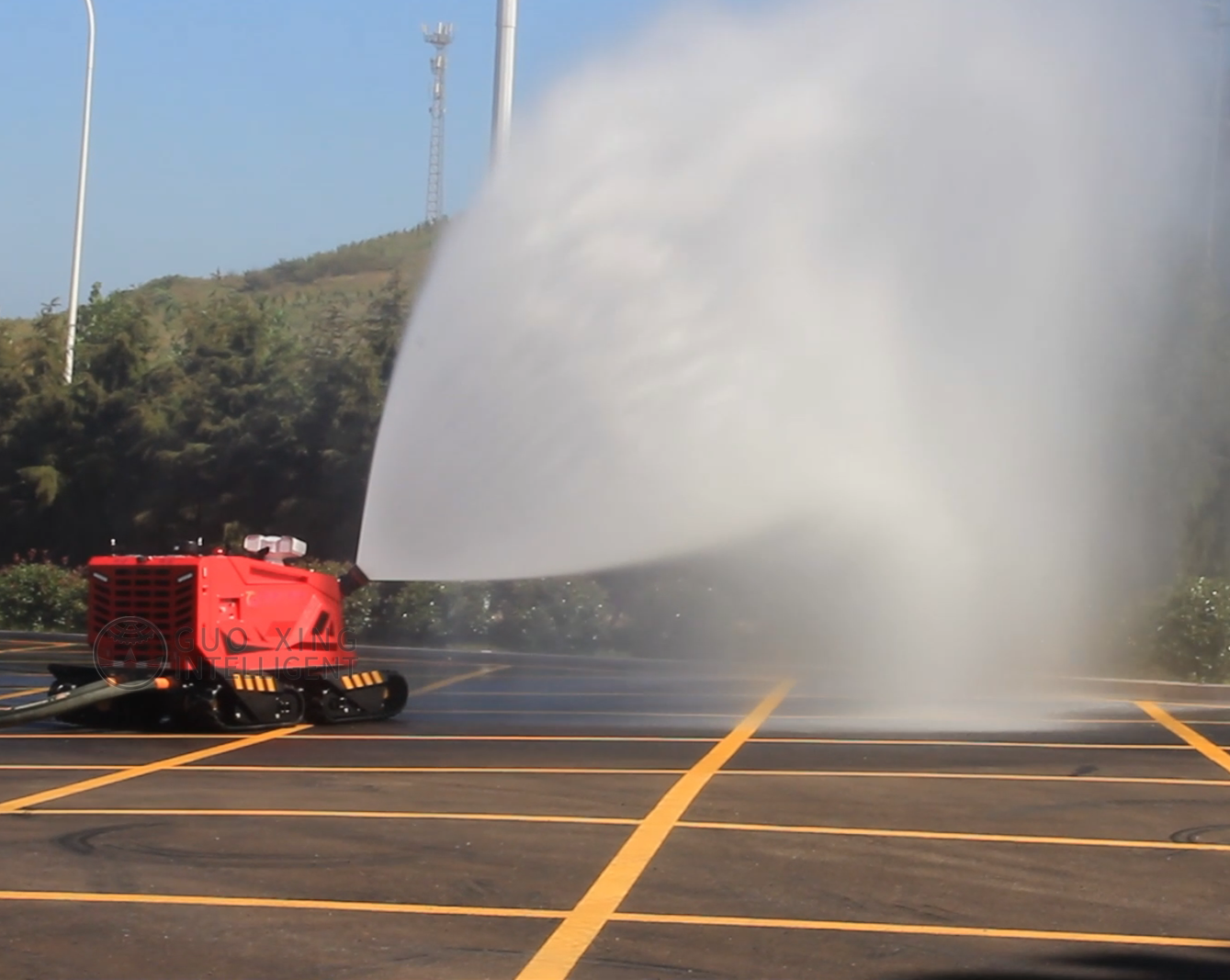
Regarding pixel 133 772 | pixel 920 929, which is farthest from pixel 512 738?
pixel 920 929

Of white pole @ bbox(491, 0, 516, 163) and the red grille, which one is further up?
white pole @ bbox(491, 0, 516, 163)

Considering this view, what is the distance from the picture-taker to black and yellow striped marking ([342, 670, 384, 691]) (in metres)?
14.0

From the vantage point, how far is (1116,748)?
494 inches

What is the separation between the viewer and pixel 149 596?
12.7 m

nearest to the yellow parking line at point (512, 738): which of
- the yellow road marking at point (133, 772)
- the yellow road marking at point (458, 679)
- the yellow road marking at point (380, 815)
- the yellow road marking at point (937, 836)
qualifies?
the yellow road marking at point (133, 772)

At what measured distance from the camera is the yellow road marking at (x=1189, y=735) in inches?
474

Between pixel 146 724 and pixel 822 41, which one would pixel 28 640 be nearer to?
pixel 146 724

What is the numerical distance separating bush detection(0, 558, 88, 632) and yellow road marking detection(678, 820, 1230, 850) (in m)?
19.6

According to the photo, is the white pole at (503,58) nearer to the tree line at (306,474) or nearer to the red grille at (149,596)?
the tree line at (306,474)

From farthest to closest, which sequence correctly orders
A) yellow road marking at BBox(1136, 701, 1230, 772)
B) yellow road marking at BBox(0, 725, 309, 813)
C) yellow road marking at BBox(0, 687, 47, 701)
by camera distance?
yellow road marking at BBox(0, 687, 47, 701) → yellow road marking at BBox(1136, 701, 1230, 772) → yellow road marking at BBox(0, 725, 309, 813)

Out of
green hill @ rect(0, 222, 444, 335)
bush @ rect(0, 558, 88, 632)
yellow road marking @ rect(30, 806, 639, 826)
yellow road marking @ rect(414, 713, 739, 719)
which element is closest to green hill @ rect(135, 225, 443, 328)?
green hill @ rect(0, 222, 444, 335)

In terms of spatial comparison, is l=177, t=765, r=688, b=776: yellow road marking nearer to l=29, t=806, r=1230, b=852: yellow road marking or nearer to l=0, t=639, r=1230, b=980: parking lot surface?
l=0, t=639, r=1230, b=980: parking lot surface

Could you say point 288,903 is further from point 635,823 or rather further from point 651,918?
point 635,823

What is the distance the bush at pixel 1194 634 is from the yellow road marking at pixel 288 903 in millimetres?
13985
